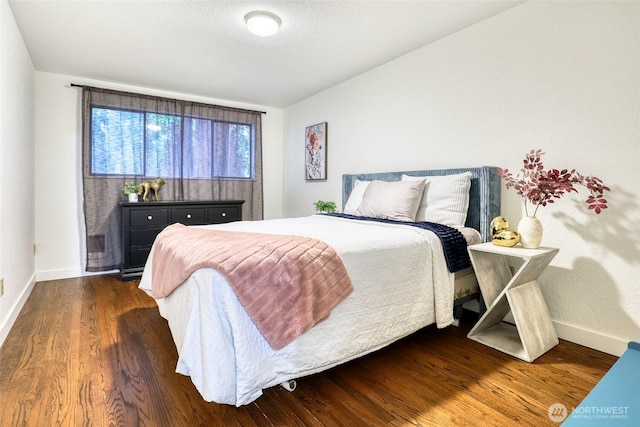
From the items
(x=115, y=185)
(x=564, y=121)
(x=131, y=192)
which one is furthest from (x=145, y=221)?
(x=564, y=121)

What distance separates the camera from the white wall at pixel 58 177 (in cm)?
363

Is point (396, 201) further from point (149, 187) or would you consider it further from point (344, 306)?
point (149, 187)

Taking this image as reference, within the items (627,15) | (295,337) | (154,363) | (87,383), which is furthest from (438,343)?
(627,15)

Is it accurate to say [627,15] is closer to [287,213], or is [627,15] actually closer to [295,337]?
[295,337]

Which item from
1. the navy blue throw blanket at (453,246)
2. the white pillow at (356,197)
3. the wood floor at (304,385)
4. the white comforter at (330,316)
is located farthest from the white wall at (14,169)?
the navy blue throw blanket at (453,246)

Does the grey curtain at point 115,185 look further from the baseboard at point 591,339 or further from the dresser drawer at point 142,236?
the baseboard at point 591,339

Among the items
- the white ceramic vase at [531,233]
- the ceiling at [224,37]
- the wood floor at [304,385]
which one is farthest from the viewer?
the ceiling at [224,37]

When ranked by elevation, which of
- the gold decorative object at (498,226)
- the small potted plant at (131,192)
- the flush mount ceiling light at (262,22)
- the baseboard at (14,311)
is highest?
the flush mount ceiling light at (262,22)

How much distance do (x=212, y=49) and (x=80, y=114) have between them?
192 centimetres

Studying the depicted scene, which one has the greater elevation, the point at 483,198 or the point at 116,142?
the point at 116,142

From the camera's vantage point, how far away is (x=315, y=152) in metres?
4.47

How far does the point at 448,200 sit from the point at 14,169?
10.7 feet

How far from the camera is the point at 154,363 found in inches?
74.2

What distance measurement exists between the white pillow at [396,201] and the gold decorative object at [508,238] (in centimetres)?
66
